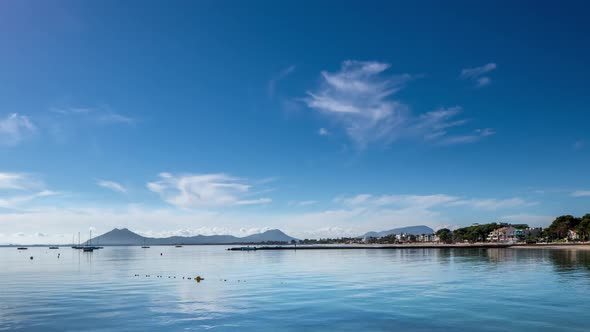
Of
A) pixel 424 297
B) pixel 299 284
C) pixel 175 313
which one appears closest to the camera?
pixel 175 313

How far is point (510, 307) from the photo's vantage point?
39.1 m

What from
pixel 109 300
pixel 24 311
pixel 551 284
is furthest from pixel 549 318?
pixel 24 311

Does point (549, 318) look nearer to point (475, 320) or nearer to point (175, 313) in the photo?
point (475, 320)

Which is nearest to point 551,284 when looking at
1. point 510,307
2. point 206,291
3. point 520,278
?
point 520,278

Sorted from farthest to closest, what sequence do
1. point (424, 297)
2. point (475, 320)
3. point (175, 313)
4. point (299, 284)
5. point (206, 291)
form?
1. point (299, 284)
2. point (206, 291)
3. point (424, 297)
4. point (175, 313)
5. point (475, 320)

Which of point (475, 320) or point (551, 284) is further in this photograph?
point (551, 284)

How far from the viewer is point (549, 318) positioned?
3425 centimetres

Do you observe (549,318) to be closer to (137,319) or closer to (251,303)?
(251,303)

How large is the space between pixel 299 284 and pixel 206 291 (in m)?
13.9

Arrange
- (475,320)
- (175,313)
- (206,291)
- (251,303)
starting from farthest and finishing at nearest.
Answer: (206,291), (251,303), (175,313), (475,320)

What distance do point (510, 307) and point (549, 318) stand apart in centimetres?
497

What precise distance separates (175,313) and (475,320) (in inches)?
966

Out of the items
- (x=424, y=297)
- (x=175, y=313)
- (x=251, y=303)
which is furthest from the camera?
(x=424, y=297)

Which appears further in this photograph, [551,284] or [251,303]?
[551,284]
